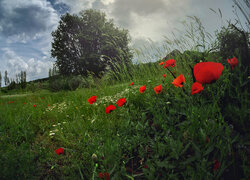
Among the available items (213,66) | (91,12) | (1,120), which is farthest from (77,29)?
(213,66)

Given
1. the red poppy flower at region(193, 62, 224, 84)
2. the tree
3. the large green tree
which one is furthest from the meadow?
the large green tree

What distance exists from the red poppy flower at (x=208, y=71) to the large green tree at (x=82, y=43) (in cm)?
1588

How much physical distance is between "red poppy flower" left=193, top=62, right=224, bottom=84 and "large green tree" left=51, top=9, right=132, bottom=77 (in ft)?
52.1

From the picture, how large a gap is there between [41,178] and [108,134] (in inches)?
30.1

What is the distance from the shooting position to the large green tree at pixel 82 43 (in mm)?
16719

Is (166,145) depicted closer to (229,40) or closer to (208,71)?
(208,71)

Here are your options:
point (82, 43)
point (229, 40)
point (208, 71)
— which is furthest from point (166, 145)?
point (82, 43)

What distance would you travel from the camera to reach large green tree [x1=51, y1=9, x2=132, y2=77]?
16.7 meters

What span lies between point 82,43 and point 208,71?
17.7m

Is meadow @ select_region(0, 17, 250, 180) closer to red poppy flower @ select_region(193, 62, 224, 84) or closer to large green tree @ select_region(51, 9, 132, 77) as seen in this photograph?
red poppy flower @ select_region(193, 62, 224, 84)

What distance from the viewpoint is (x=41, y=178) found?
5.12 ft

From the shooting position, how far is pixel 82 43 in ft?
56.5

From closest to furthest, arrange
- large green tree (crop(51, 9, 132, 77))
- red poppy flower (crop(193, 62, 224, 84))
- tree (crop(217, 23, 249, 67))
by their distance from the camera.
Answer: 1. red poppy flower (crop(193, 62, 224, 84))
2. tree (crop(217, 23, 249, 67))
3. large green tree (crop(51, 9, 132, 77))

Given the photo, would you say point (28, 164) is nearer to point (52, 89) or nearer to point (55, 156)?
point (55, 156)
